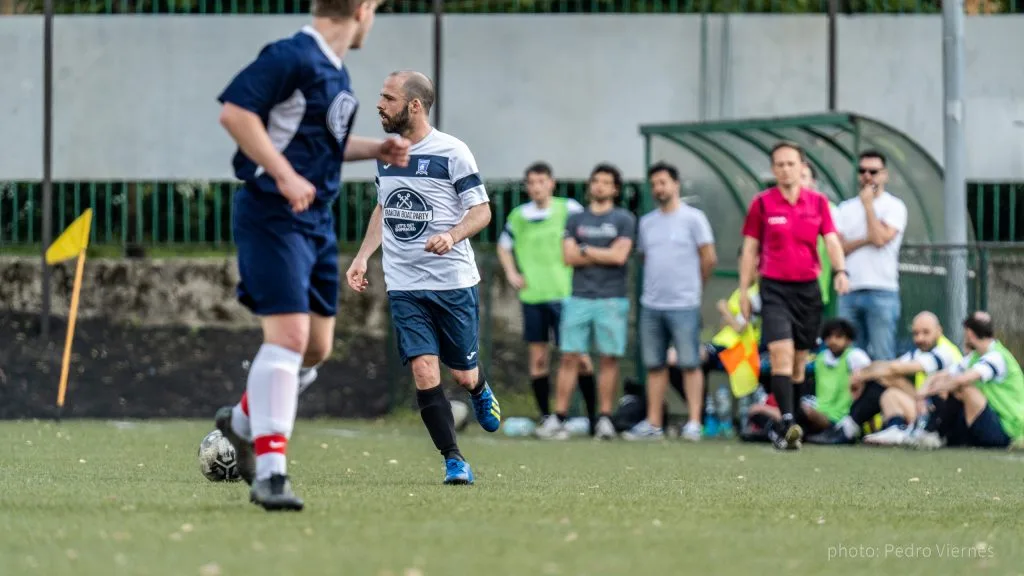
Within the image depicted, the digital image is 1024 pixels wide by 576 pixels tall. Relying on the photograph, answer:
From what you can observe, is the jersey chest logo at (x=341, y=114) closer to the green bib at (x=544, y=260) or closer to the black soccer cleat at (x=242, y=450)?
the black soccer cleat at (x=242, y=450)

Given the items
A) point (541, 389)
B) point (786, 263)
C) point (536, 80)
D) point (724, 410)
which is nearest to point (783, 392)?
point (786, 263)

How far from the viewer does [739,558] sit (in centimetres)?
504

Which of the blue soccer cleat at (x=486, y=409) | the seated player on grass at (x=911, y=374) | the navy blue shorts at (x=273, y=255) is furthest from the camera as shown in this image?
the seated player on grass at (x=911, y=374)

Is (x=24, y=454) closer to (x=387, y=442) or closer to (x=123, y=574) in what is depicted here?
(x=387, y=442)

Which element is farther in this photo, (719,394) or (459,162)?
(719,394)

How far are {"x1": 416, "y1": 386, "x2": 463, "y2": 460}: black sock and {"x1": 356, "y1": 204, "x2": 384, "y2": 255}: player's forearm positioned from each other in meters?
0.70

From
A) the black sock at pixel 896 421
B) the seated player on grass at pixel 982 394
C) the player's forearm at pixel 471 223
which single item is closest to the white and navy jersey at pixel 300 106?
the player's forearm at pixel 471 223

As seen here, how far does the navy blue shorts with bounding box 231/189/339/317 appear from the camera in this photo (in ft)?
19.5

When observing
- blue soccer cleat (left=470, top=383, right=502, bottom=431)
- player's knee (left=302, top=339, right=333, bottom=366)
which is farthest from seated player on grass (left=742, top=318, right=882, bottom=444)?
player's knee (left=302, top=339, right=333, bottom=366)

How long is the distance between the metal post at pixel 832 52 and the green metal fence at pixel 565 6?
0.23 m

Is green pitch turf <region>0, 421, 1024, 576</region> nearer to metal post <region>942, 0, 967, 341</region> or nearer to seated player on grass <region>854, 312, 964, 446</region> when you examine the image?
seated player on grass <region>854, 312, 964, 446</region>

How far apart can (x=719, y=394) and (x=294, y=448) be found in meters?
4.46

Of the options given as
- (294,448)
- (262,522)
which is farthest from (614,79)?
(262,522)

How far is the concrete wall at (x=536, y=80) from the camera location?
1548 cm
